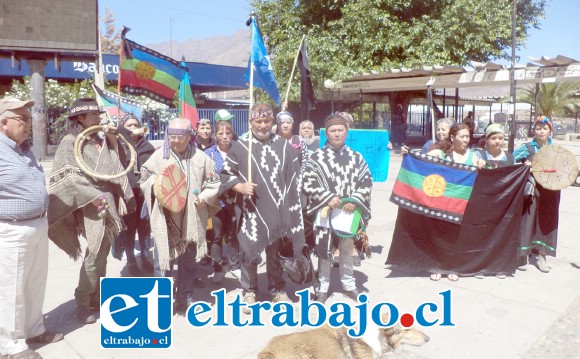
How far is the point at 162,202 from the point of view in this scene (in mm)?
3898

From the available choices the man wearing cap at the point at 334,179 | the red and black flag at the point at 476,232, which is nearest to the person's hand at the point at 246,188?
the man wearing cap at the point at 334,179

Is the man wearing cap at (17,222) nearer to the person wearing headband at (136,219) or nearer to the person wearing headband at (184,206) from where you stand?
the person wearing headband at (184,206)

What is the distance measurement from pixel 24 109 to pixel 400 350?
3.17 meters

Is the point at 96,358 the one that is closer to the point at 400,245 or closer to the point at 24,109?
the point at 24,109

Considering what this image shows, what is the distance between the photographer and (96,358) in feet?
11.7

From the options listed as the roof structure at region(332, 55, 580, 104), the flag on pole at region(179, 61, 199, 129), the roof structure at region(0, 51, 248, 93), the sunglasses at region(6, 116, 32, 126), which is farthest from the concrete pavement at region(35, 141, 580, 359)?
the roof structure at region(0, 51, 248, 93)

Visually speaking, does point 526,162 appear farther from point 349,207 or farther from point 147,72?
point 147,72

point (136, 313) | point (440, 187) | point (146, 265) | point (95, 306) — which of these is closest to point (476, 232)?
point (440, 187)

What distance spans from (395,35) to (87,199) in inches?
674

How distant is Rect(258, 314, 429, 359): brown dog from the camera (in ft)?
10.5

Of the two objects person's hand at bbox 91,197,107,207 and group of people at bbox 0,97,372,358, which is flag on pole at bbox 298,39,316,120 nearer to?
group of people at bbox 0,97,372,358

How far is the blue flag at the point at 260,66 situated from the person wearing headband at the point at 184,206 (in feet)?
4.14

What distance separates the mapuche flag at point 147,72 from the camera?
563 centimetres

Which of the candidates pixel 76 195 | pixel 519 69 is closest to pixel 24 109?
pixel 76 195
